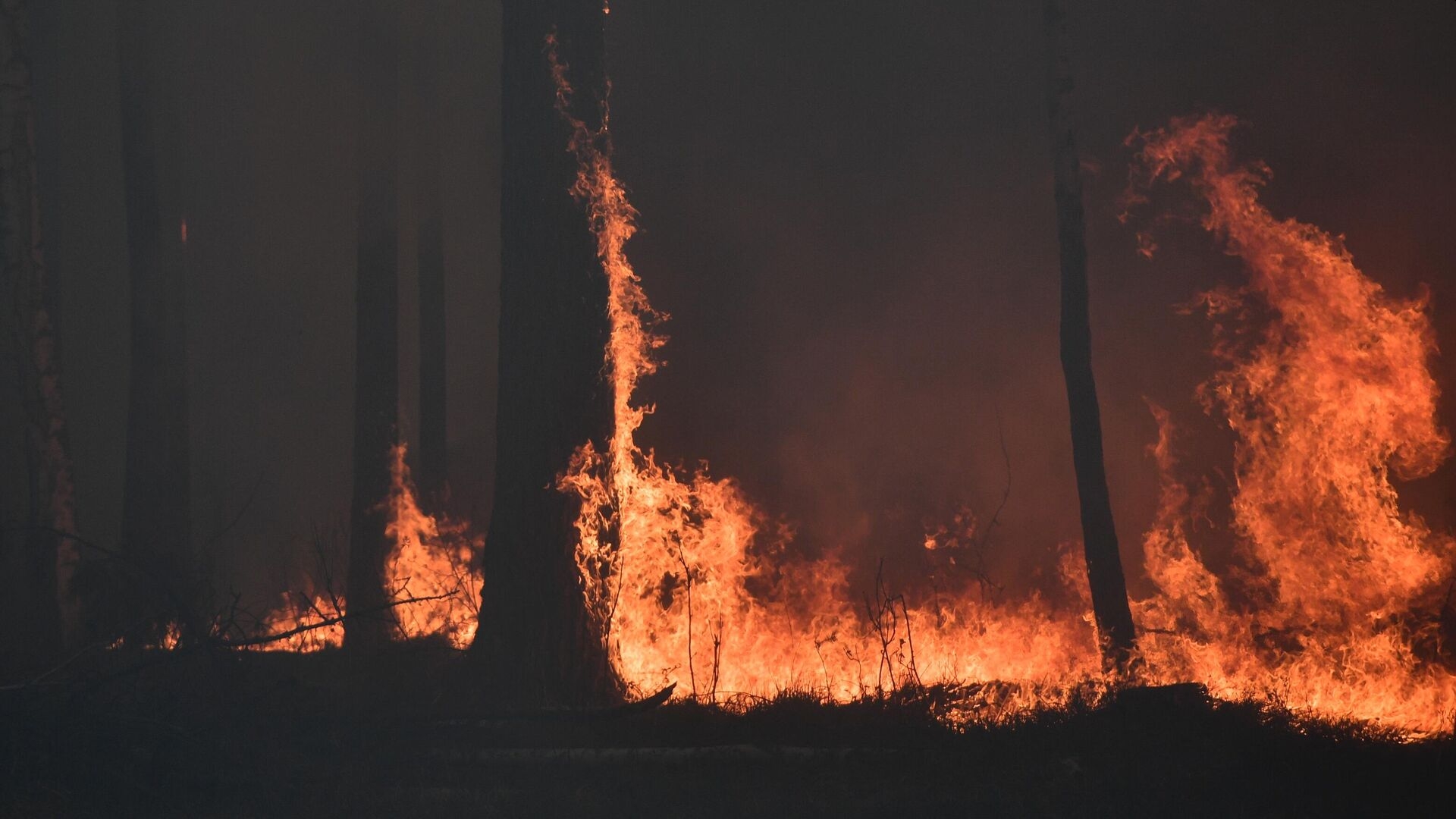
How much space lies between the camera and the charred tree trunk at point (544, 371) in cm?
752

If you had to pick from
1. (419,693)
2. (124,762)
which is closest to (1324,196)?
(419,693)

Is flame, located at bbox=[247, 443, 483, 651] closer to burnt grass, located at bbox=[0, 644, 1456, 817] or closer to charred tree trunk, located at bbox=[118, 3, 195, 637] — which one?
charred tree trunk, located at bbox=[118, 3, 195, 637]

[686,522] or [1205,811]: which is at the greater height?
[686,522]

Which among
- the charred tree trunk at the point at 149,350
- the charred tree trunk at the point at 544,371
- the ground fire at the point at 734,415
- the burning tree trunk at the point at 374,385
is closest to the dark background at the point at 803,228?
the ground fire at the point at 734,415

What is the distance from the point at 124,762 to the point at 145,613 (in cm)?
674

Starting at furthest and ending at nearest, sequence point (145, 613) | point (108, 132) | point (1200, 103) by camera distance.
A: point (108, 132), point (1200, 103), point (145, 613)

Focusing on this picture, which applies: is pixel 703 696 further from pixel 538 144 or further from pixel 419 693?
pixel 538 144

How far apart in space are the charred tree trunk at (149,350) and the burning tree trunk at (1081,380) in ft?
30.0

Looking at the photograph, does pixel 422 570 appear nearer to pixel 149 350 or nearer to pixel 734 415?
pixel 149 350

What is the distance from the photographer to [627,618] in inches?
317

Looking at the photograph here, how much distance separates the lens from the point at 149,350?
459 inches

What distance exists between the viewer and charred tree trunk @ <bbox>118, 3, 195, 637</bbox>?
1150 centimetres

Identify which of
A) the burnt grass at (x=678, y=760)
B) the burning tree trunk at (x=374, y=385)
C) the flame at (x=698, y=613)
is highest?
the burning tree trunk at (x=374, y=385)

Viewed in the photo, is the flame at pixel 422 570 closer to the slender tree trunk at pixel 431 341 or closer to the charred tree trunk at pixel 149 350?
the slender tree trunk at pixel 431 341
